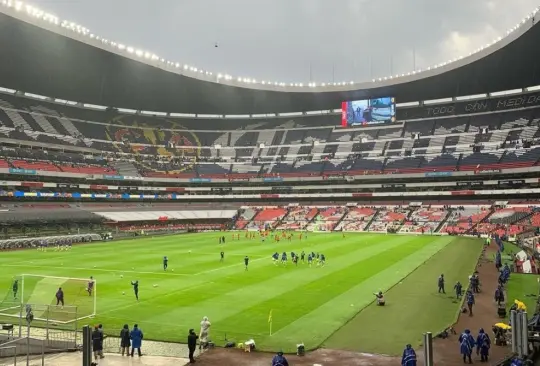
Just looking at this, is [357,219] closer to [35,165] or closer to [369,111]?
[369,111]

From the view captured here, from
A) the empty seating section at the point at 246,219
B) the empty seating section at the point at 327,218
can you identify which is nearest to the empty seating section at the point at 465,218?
the empty seating section at the point at 327,218

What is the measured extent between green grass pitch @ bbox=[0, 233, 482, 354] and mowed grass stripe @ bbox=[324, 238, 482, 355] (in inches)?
1.7

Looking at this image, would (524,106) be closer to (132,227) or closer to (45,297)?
(132,227)

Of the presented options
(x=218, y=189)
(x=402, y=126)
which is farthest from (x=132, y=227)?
(x=402, y=126)

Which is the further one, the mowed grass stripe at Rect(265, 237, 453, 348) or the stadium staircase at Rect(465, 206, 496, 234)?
the stadium staircase at Rect(465, 206, 496, 234)

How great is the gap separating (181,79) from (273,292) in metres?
68.7

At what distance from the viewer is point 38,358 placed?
17156mm

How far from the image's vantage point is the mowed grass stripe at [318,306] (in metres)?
20.3

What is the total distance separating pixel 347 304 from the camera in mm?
24734

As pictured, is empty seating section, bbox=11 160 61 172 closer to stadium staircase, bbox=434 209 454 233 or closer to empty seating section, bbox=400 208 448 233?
empty seating section, bbox=400 208 448 233

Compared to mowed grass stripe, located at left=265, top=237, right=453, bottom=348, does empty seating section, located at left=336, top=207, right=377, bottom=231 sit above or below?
above

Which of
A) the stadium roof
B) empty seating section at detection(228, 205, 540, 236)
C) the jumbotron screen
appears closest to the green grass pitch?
empty seating section at detection(228, 205, 540, 236)

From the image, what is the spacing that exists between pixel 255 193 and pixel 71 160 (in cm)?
3625

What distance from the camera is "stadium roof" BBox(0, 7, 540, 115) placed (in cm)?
6444
